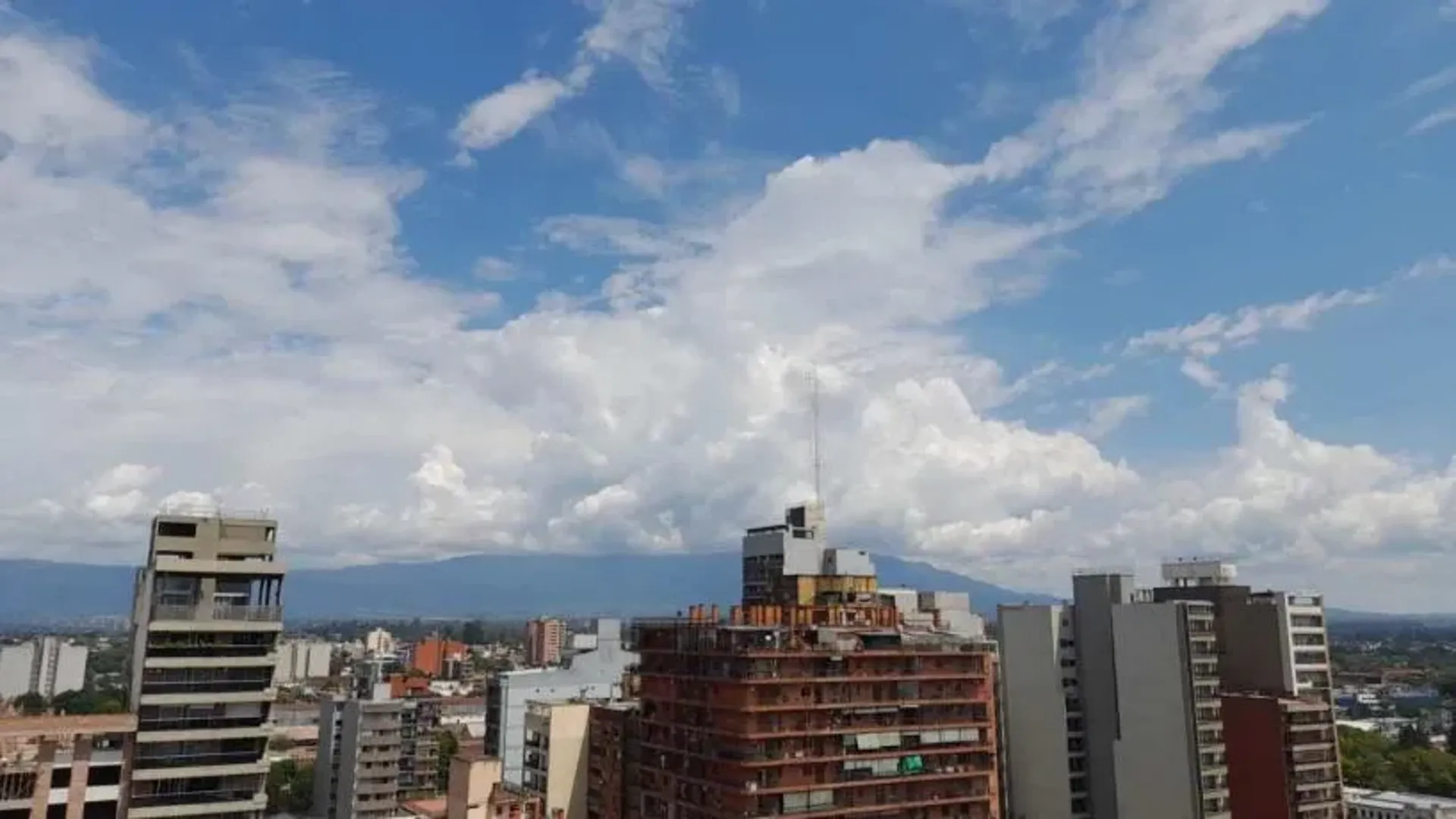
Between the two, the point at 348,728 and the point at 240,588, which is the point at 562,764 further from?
the point at 348,728

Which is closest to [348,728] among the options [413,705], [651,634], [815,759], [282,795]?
[413,705]

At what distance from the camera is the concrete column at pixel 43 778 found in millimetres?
56844

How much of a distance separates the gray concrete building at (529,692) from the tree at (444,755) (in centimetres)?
710

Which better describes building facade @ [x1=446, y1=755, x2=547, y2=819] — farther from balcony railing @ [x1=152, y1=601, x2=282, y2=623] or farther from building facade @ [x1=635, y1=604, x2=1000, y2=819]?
balcony railing @ [x1=152, y1=601, x2=282, y2=623]

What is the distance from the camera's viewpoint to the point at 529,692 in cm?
12556

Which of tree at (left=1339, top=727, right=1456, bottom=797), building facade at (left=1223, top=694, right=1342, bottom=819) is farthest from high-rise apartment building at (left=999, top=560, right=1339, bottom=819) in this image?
tree at (left=1339, top=727, right=1456, bottom=797)

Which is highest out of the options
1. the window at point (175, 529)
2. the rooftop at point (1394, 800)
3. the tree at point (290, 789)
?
the window at point (175, 529)

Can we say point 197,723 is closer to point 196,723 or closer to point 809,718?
point 196,723

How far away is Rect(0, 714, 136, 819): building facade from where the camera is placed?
56469 millimetres

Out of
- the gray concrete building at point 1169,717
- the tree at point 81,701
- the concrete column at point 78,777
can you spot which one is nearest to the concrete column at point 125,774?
the concrete column at point 78,777

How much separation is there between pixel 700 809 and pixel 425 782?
7130 cm

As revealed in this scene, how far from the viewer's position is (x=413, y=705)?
127m

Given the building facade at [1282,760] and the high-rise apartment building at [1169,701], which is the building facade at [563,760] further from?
the building facade at [1282,760]

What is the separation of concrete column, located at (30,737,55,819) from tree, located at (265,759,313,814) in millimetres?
71458
